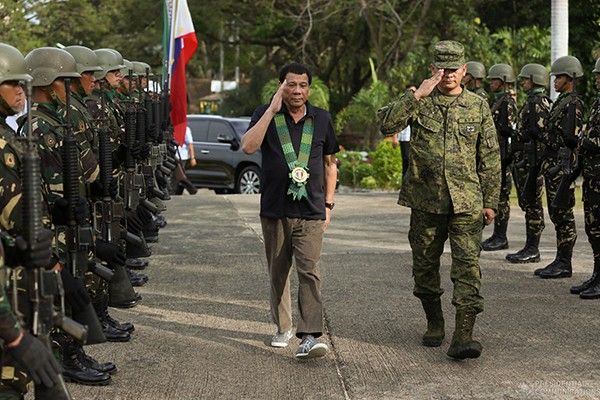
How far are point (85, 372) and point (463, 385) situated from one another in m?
2.28

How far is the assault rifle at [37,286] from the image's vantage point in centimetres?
477

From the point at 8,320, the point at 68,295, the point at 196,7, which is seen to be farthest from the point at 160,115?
the point at 196,7

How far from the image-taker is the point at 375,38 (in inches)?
1495

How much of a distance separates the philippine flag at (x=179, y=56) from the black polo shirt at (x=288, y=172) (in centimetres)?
825

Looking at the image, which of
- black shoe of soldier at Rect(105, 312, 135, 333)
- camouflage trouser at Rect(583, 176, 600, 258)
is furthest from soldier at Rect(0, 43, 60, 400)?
camouflage trouser at Rect(583, 176, 600, 258)

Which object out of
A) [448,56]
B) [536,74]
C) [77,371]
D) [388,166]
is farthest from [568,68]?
[388,166]

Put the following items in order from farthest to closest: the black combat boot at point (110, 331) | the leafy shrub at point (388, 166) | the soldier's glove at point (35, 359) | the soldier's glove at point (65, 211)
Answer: the leafy shrub at point (388, 166), the black combat boot at point (110, 331), the soldier's glove at point (65, 211), the soldier's glove at point (35, 359)

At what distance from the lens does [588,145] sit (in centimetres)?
1019

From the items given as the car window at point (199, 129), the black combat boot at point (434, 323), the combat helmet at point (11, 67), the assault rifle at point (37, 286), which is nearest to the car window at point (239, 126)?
the car window at point (199, 129)

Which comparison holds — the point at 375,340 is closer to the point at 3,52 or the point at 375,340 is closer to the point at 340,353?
the point at 340,353

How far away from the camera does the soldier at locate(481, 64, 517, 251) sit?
13.0 meters

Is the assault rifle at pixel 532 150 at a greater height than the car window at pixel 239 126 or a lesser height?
greater

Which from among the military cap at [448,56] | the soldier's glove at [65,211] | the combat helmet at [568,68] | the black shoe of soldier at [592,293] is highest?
the military cap at [448,56]

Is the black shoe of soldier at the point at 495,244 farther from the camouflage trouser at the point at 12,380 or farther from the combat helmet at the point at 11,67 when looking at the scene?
the camouflage trouser at the point at 12,380
